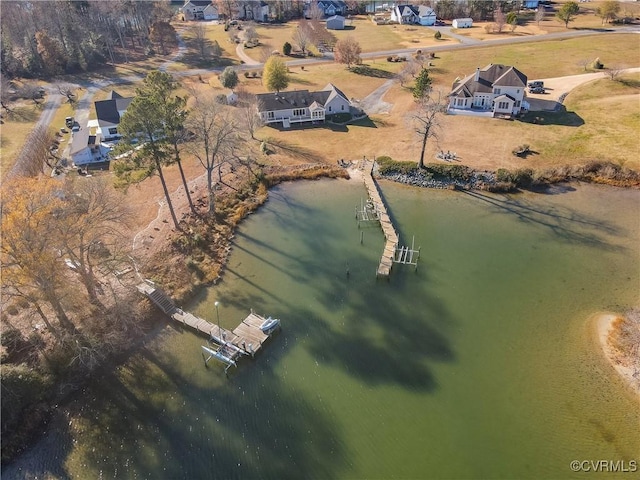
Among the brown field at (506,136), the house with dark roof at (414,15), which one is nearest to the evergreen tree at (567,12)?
the house with dark roof at (414,15)

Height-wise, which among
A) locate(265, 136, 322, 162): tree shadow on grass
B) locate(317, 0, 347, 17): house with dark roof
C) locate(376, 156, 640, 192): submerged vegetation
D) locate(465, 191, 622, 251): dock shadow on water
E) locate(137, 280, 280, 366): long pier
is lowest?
locate(137, 280, 280, 366): long pier

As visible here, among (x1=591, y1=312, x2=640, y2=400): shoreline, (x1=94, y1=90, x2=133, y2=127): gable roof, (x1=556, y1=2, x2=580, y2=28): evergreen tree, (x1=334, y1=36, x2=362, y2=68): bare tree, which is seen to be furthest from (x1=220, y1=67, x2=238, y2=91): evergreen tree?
(x1=556, y1=2, x2=580, y2=28): evergreen tree

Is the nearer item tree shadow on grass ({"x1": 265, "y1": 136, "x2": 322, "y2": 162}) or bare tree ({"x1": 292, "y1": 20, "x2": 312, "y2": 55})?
tree shadow on grass ({"x1": 265, "y1": 136, "x2": 322, "y2": 162})

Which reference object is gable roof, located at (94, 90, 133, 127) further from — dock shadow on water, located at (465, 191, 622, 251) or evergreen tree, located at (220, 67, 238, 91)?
dock shadow on water, located at (465, 191, 622, 251)

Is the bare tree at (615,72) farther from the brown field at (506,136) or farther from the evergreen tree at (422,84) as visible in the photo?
the evergreen tree at (422,84)

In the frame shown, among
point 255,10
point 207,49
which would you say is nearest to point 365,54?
point 207,49

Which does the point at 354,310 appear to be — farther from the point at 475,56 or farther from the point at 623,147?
the point at 475,56

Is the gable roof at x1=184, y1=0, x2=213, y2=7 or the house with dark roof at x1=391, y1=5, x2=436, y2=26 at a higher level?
the gable roof at x1=184, y1=0, x2=213, y2=7

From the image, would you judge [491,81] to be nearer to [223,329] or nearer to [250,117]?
[250,117]

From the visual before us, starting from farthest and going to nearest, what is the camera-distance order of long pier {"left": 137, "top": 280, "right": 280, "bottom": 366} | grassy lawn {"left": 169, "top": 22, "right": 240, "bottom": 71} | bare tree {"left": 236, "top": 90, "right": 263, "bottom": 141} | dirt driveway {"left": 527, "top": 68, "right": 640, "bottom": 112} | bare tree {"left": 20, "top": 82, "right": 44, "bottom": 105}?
grassy lawn {"left": 169, "top": 22, "right": 240, "bottom": 71} < bare tree {"left": 20, "top": 82, "right": 44, "bottom": 105} < dirt driveway {"left": 527, "top": 68, "right": 640, "bottom": 112} < bare tree {"left": 236, "top": 90, "right": 263, "bottom": 141} < long pier {"left": 137, "top": 280, "right": 280, "bottom": 366}
